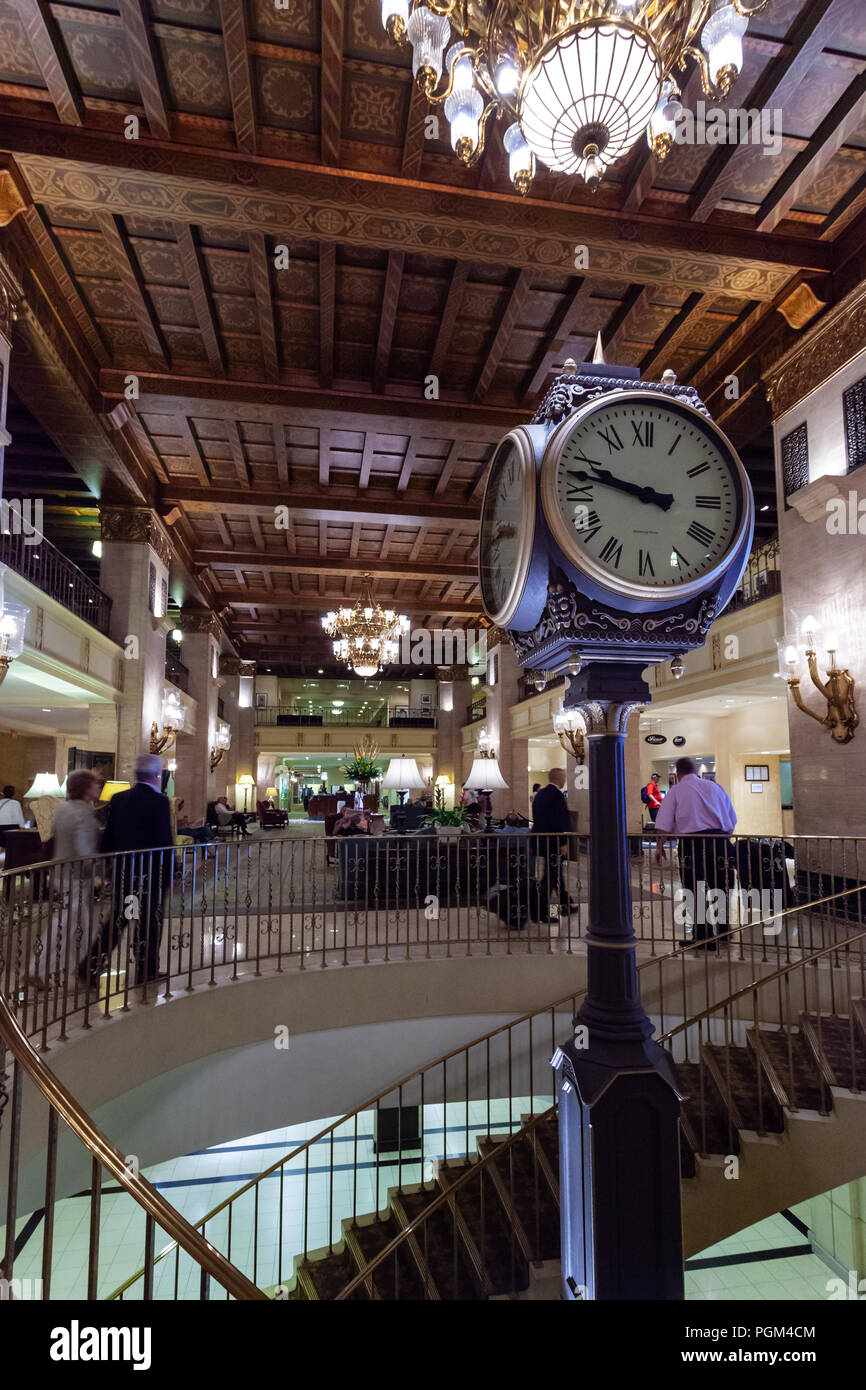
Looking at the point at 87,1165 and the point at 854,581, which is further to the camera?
the point at 854,581

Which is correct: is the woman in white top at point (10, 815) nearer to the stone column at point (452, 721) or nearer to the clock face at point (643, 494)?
the clock face at point (643, 494)

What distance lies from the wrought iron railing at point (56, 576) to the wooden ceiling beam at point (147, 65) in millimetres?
4000

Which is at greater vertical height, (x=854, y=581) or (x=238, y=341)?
(x=238, y=341)

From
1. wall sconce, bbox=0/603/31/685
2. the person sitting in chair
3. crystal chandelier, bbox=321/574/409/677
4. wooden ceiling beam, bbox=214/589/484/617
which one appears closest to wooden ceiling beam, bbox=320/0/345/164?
wall sconce, bbox=0/603/31/685

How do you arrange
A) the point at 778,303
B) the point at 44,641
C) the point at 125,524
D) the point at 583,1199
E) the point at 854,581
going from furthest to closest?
1. the point at 125,524
2. the point at 44,641
3. the point at 778,303
4. the point at 854,581
5. the point at 583,1199

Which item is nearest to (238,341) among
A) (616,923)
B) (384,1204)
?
(616,923)

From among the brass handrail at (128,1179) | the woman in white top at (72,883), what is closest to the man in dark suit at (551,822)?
the woman in white top at (72,883)

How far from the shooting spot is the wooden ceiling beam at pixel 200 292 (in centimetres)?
666

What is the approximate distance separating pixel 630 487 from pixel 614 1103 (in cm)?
141

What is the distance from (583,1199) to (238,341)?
9.02 metres

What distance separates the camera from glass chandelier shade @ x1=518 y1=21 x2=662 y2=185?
2.52 meters
